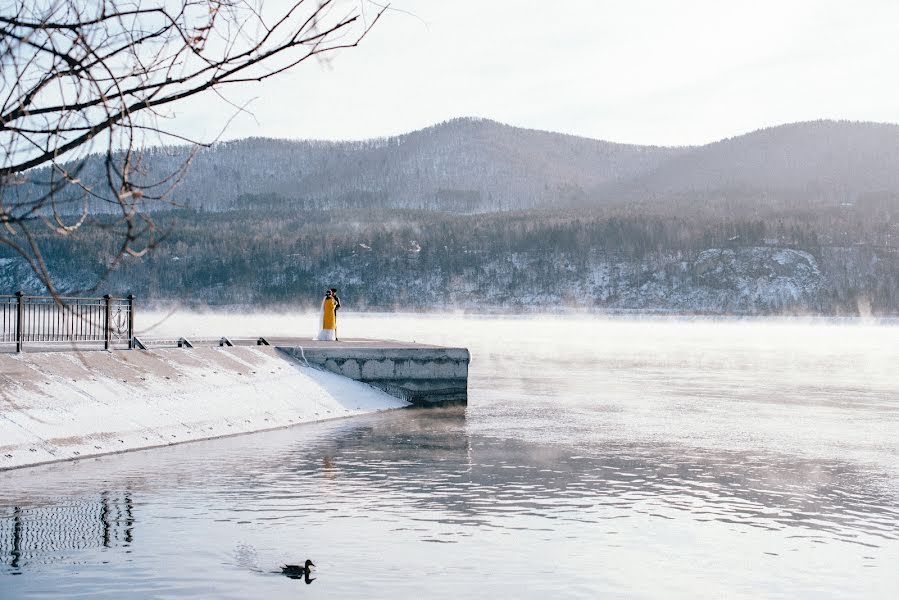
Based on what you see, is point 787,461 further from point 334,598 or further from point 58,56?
point 58,56

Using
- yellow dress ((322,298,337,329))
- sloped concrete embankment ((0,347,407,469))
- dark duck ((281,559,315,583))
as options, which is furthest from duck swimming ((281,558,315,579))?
yellow dress ((322,298,337,329))

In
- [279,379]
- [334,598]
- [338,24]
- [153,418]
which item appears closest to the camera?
[338,24]

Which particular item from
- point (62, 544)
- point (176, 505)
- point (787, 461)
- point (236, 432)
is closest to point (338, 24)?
point (62, 544)

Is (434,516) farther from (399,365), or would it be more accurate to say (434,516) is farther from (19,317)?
(399,365)

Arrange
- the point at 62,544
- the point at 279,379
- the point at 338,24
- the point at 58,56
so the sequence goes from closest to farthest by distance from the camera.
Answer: the point at 58,56
the point at 338,24
the point at 62,544
the point at 279,379

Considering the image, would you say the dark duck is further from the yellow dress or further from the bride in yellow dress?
the yellow dress

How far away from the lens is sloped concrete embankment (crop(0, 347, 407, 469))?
23672mm

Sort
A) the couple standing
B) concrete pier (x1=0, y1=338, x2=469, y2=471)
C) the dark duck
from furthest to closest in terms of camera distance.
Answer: the couple standing → concrete pier (x1=0, y1=338, x2=469, y2=471) → the dark duck

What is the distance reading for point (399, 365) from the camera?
38.9 meters

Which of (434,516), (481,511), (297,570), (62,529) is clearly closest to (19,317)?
(62,529)

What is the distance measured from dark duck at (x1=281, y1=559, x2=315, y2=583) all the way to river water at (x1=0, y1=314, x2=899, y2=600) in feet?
0.60

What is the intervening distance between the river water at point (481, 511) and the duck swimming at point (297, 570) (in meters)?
0.18

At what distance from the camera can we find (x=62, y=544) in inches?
602

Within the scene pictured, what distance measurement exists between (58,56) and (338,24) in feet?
5.30
